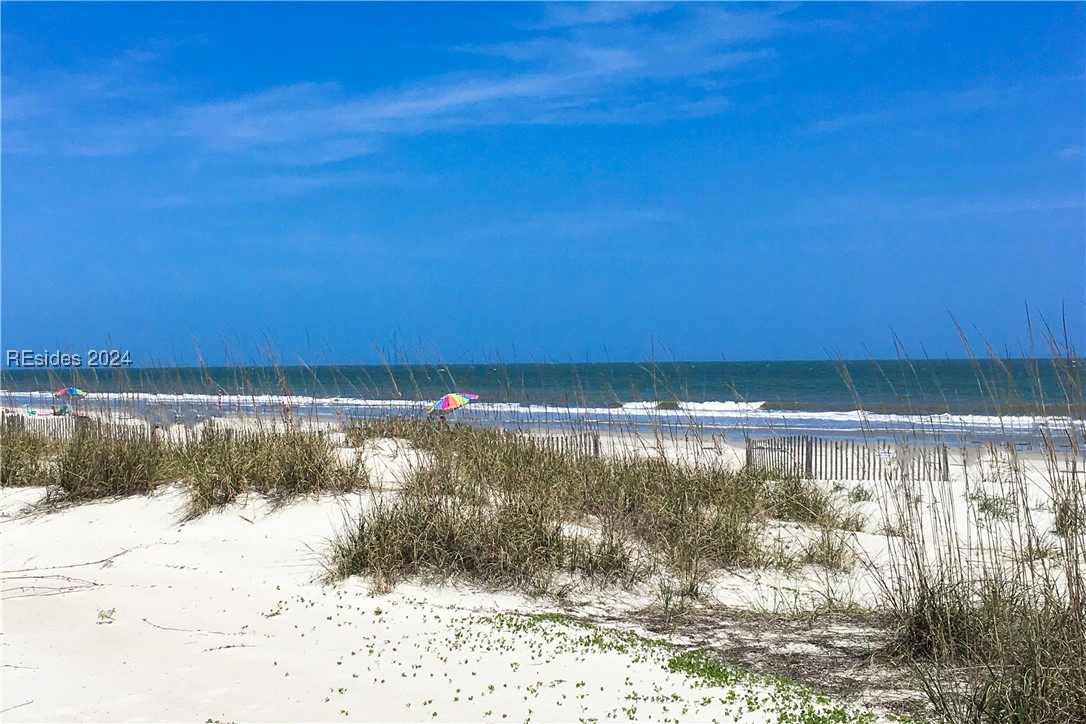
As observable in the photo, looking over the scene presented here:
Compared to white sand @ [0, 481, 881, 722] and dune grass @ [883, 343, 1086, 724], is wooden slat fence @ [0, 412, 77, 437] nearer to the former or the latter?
white sand @ [0, 481, 881, 722]

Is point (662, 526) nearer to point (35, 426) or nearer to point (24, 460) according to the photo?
point (24, 460)

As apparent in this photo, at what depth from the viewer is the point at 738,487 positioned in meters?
8.30

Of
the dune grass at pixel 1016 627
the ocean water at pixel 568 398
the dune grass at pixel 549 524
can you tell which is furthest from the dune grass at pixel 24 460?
the dune grass at pixel 1016 627

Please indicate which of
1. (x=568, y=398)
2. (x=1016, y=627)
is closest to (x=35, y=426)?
(x=568, y=398)

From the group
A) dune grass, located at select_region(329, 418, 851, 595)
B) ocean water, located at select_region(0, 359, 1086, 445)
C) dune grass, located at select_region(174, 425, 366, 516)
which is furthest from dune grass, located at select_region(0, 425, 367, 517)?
dune grass, located at select_region(329, 418, 851, 595)

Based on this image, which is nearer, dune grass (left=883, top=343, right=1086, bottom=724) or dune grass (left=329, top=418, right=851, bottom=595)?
dune grass (left=883, top=343, right=1086, bottom=724)

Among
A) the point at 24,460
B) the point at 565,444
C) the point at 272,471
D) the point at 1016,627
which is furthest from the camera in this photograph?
the point at 24,460

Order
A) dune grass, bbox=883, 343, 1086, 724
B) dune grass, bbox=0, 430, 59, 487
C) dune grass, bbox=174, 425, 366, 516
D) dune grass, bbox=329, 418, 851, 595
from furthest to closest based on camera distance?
dune grass, bbox=0, 430, 59, 487
dune grass, bbox=174, 425, 366, 516
dune grass, bbox=329, 418, 851, 595
dune grass, bbox=883, 343, 1086, 724

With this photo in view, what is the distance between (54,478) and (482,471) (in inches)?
211

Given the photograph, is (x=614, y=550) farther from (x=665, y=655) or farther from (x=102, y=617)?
(x=102, y=617)

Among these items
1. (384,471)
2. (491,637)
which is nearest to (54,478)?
(384,471)

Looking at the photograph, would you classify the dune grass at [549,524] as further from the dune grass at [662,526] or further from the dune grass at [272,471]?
the dune grass at [272,471]

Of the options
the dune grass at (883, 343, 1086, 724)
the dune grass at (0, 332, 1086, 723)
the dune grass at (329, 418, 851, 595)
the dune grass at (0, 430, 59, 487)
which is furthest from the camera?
the dune grass at (0, 430, 59, 487)

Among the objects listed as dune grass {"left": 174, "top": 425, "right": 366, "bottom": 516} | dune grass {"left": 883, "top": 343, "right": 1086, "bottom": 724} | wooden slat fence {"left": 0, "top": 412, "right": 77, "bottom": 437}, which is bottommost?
dune grass {"left": 883, "top": 343, "right": 1086, "bottom": 724}
